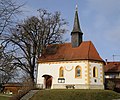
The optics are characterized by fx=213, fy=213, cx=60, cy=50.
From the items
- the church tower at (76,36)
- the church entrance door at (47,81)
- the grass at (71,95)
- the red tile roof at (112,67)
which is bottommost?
the grass at (71,95)

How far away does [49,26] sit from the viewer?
38.3m

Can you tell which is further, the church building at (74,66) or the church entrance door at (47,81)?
the church entrance door at (47,81)

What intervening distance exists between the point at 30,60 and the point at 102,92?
52.6ft

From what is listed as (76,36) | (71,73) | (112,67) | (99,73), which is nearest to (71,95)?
(71,73)

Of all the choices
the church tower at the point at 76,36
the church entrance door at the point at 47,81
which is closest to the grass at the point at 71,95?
the church entrance door at the point at 47,81

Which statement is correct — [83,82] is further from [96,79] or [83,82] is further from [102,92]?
[102,92]

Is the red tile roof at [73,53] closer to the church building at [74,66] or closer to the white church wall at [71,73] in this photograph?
the church building at [74,66]

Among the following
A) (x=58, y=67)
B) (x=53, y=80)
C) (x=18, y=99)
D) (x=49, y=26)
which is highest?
(x=49, y=26)

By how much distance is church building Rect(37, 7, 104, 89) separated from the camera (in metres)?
32.7

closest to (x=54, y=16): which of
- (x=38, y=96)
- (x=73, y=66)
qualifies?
(x=73, y=66)

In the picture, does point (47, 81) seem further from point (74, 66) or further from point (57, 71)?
point (74, 66)

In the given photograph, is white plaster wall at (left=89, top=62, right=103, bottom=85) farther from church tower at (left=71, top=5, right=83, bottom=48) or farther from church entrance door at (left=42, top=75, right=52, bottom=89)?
church entrance door at (left=42, top=75, right=52, bottom=89)

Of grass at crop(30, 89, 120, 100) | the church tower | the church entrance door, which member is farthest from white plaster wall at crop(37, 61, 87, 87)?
grass at crop(30, 89, 120, 100)

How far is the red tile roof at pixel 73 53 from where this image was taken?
3353cm
